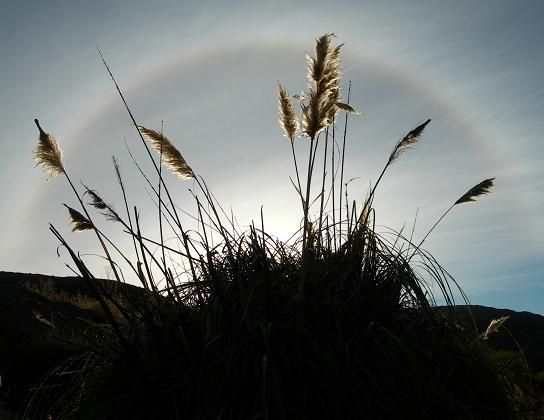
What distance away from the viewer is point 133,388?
2523mm

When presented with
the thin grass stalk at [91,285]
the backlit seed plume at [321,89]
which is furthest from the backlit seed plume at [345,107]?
A: the thin grass stalk at [91,285]

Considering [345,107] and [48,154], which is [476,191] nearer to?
[345,107]

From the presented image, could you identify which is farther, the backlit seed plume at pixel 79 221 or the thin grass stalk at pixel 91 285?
the backlit seed plume at pixel 79 221

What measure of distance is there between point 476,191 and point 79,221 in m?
2.57

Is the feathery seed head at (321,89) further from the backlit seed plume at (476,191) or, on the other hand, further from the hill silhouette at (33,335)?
the hill silhouette at (33,335)

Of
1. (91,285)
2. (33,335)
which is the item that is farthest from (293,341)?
(33,335)

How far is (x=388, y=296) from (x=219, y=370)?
3.43 ft

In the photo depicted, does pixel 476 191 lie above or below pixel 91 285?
above

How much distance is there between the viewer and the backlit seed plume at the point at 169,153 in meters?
3.49

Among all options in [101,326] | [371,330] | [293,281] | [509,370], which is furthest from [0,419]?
[509,370]

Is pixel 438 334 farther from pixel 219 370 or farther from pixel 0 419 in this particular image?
pixel 0 419

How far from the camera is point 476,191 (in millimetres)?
3828

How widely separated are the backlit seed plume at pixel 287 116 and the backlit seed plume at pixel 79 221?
4.70ft

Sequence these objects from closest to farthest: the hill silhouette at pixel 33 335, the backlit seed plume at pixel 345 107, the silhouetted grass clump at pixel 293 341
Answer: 1. the silhouetted grass clump at pixel 293 341
2. the backlit seed plume at pixel 345 107
3. the hill silhouette at pixel 33 335
